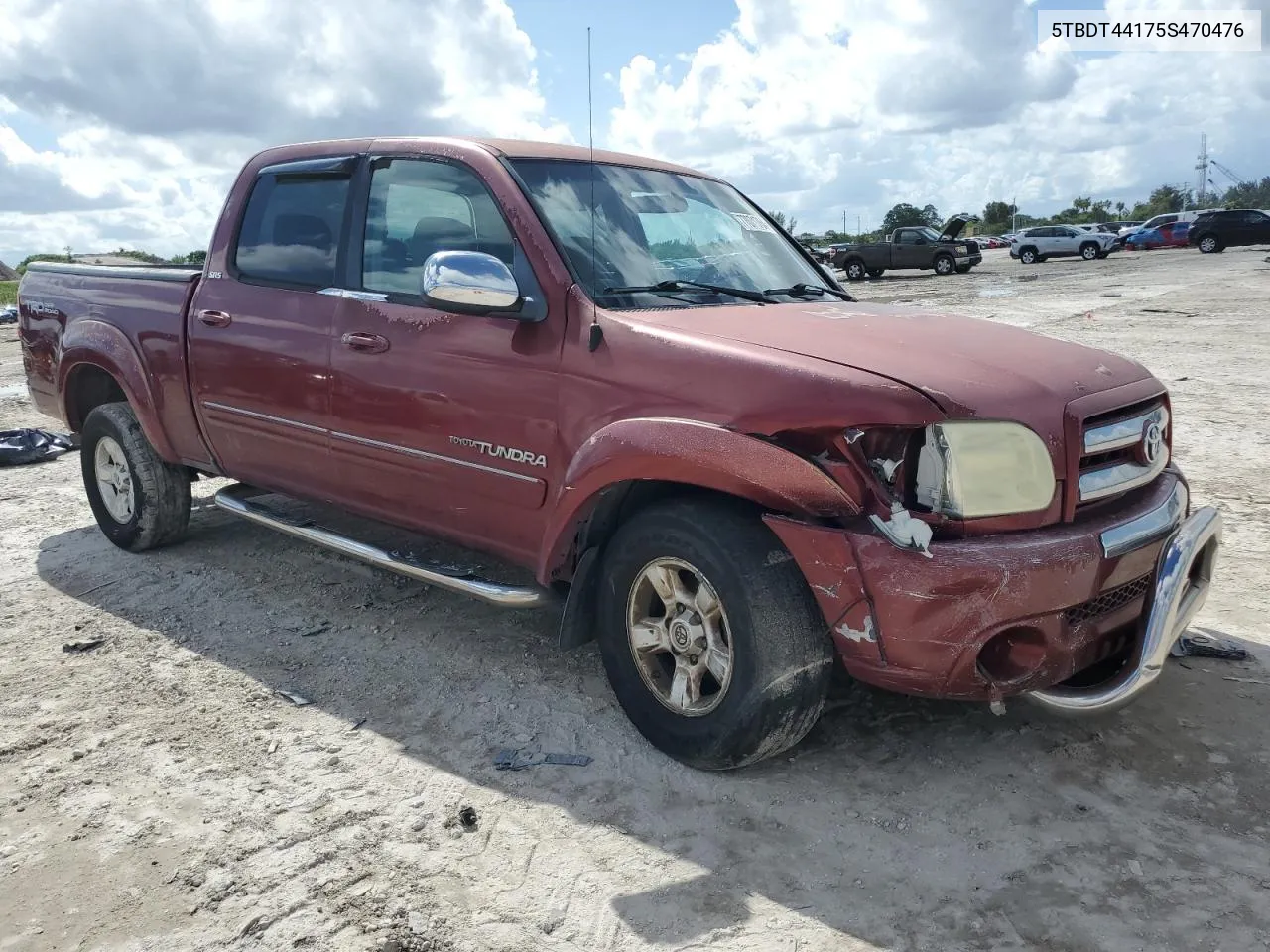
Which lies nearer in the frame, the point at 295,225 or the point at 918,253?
the point at 295,225

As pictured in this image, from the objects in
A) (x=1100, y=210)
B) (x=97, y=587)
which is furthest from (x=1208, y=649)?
(x=1100, y=210)

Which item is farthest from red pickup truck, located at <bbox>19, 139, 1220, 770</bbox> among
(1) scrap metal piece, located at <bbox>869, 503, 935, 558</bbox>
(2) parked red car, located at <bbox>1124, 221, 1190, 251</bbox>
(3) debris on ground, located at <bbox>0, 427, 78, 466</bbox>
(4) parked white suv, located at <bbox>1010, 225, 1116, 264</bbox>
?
(2) parked red car, located at <bbox>1124, 221, 1190, 251</bbox>

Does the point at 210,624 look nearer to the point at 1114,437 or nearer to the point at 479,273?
the point at 479,273

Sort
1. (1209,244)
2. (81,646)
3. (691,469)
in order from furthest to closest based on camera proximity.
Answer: (1209,244) → (81,646) → (691,469)

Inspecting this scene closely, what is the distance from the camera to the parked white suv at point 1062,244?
3528cm

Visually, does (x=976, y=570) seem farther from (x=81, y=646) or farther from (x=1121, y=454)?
(x=81, y=646)

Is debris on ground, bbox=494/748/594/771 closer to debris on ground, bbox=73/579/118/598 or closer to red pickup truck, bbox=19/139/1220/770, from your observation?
red pickup truck, bbox=19/139/1220/770

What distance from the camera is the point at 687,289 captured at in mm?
3596

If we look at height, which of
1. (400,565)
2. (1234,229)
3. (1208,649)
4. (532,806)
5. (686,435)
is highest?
(1234,229)

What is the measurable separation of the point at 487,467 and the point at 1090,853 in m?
2.18

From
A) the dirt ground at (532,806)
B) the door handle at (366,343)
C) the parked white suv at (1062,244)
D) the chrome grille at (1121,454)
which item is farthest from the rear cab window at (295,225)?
the parked white suv at (1062,244)

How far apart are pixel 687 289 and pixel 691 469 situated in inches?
36.1

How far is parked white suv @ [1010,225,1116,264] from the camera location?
35.3 meters

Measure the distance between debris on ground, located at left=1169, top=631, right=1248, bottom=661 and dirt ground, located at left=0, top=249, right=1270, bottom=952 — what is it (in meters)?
0.08
